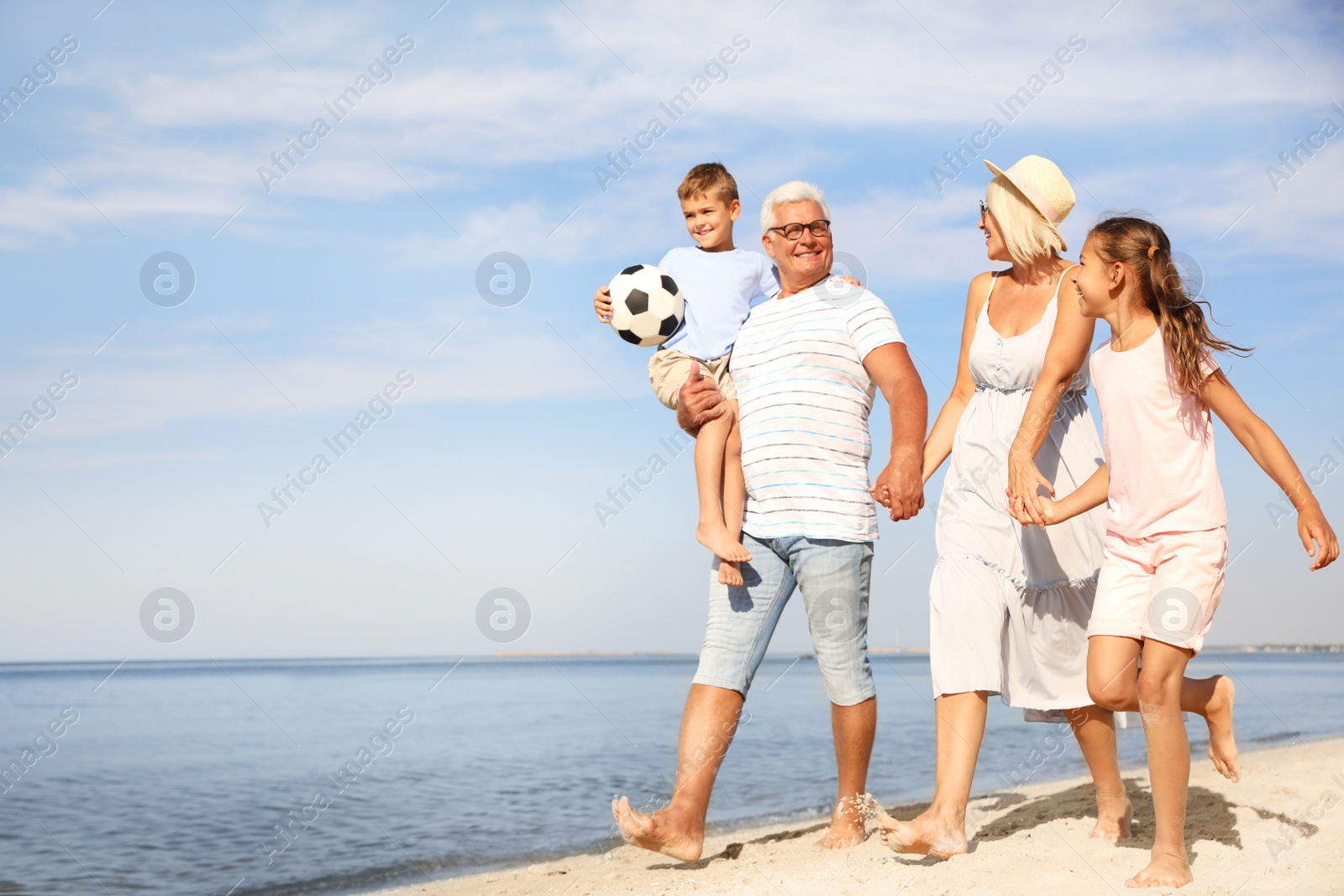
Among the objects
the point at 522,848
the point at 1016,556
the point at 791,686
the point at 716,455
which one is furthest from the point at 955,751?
the point at 791,686

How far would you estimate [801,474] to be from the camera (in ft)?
12.4

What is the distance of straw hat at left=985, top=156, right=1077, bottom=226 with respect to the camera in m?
3.65

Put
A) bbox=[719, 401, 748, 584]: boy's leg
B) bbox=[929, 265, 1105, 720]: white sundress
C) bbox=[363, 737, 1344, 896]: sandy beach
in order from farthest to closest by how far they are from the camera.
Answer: bbox=[719, 401, 748, 584]: boy's leg, bbox=[929, 265, 1105, 720]: white sundress, bbox=[363, 737, 1344, 896]: sandy beach

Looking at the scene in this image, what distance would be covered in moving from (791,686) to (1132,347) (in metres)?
17.9

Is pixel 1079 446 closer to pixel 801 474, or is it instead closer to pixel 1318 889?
pixel 801 474

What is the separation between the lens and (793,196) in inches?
153

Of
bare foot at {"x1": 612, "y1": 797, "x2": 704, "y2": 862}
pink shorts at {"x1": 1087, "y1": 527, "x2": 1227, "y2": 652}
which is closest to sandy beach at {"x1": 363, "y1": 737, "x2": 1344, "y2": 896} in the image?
bare foot at {"x1": 612, "y1": 797, "x2": 704, "y2": 862}

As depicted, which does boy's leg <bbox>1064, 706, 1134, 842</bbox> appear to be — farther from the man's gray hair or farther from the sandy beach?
the man's gray hair

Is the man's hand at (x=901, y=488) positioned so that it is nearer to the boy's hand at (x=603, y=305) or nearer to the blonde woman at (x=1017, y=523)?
the blonde woman at (x=1017, y=523)

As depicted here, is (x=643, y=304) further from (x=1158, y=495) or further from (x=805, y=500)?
(x=1158, y=495)

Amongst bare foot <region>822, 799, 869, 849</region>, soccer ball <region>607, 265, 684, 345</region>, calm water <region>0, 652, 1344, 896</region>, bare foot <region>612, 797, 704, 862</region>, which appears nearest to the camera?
bare foot <region>612, 797, 704, 862</region>

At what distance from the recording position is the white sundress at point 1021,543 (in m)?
3.67

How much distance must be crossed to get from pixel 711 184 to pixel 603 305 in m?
0.73

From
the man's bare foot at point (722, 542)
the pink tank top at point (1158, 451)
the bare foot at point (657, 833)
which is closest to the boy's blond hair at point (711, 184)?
the man's bare foot at point (722, 542)
